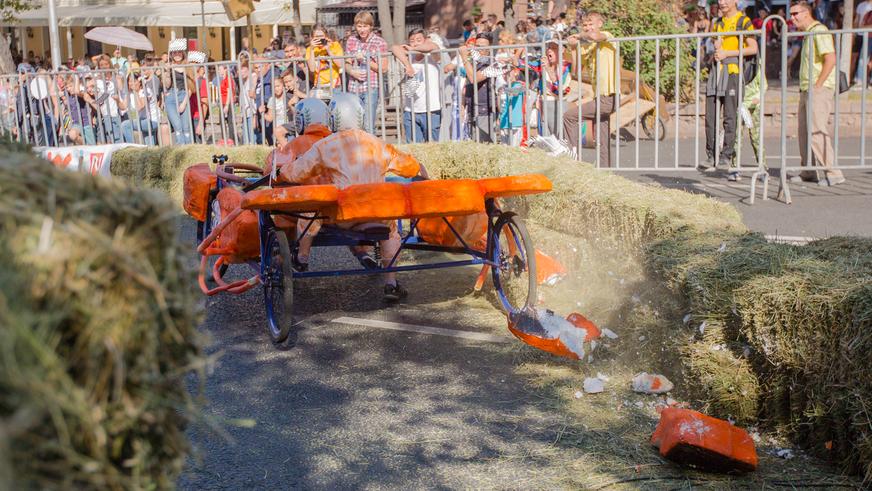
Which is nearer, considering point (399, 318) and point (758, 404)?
point (758, 404)

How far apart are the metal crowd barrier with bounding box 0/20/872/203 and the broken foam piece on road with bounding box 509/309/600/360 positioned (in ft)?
10.6

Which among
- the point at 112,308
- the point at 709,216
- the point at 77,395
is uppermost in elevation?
the point at 112,308

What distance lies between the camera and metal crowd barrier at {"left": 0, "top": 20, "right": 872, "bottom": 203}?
35.2ft

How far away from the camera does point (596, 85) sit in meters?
11.1

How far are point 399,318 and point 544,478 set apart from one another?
3.07 metres

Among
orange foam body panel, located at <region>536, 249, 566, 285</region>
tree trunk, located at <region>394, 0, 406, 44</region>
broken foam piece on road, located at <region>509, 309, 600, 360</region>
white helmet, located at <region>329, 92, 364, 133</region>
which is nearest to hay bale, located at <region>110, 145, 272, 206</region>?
white helmet, located at <region>329, 92, 364, 133</region>

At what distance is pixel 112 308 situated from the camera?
173 cm

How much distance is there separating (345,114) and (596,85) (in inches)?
182

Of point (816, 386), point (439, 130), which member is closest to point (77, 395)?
point (816, 386)

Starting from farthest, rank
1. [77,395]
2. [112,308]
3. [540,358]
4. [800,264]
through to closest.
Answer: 1. [540,358]
2. [800,264]
3. [112,308]
4. [77,395]

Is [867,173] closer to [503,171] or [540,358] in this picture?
[503,171]

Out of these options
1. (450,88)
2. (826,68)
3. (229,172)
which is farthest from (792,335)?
(450,88)

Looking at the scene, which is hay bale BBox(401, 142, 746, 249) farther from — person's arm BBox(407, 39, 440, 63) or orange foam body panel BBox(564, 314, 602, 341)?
person's arm BBox(407, 39, 440, 63)

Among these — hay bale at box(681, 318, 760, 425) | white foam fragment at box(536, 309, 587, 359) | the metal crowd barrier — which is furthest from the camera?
the metal crowd barrier
